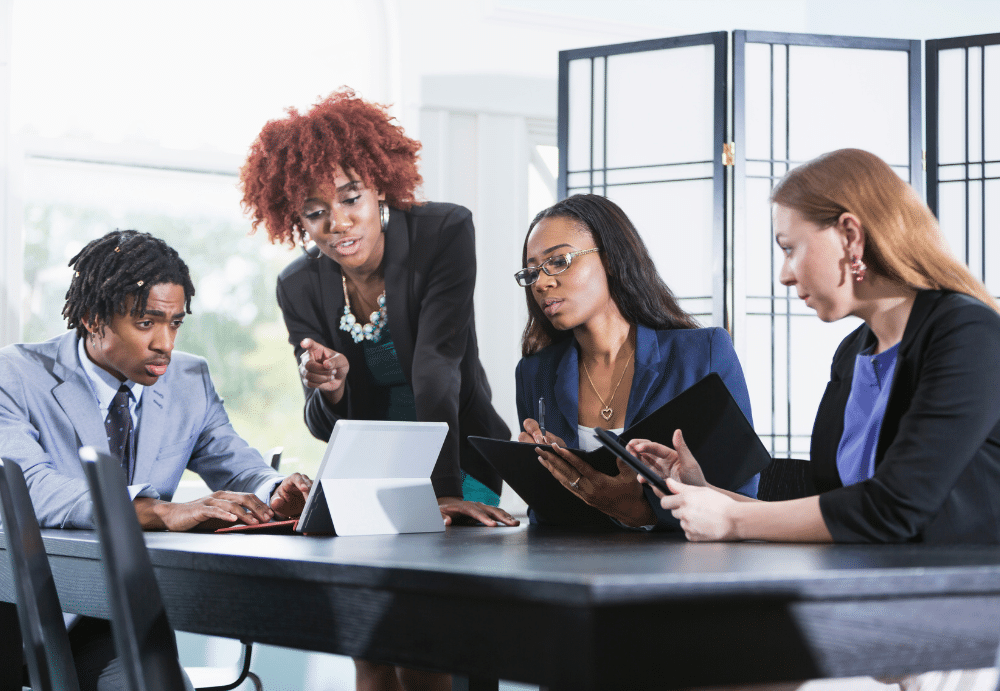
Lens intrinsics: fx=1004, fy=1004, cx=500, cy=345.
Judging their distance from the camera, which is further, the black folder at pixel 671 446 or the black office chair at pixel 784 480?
the black office chair at pixel 784 480

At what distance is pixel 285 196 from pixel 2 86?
1.84 m

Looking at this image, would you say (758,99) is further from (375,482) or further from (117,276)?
(375,482)

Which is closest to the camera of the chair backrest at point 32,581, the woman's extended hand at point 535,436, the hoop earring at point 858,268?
the chair backrest at point 32,581

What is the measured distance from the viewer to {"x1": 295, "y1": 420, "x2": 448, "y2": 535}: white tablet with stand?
5.13ft

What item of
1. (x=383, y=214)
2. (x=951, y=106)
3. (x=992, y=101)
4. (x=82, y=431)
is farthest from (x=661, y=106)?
(x=82, y=431)

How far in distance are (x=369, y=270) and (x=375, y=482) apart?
0.95m

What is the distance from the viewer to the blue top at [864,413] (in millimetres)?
1581

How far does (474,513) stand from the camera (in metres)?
1.92

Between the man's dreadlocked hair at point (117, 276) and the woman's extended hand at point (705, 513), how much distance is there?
1.29 metres

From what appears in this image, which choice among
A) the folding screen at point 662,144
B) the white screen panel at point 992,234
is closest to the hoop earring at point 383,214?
the folding screen at point 662,144

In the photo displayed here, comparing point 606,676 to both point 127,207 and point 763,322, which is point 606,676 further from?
point 127,207

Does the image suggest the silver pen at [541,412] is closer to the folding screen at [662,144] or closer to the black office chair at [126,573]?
the black office chair at [126,573]

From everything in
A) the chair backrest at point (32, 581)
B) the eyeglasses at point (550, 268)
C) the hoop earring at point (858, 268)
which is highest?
the eyeglasses at point (550, 268)

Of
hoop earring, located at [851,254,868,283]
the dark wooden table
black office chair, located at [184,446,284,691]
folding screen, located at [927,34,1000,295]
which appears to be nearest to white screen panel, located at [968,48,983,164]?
folding screen, located at [927,34,1000,295]
